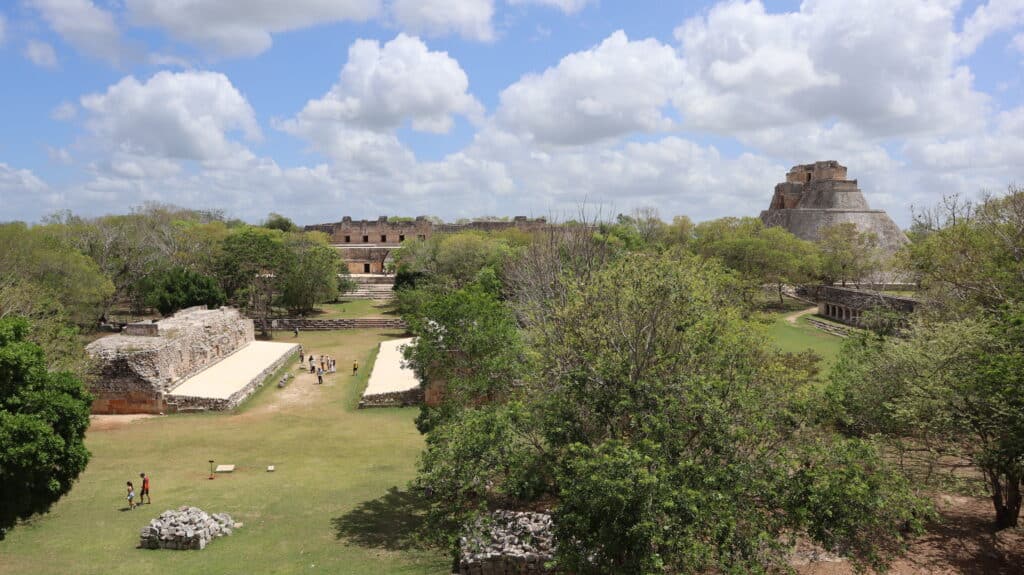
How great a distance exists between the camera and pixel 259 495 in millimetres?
12016

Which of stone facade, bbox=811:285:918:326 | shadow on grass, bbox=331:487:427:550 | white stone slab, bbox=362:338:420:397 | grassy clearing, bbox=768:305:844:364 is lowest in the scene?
shadow on grass, bbox=331:487:427:550

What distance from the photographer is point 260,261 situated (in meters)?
33.0

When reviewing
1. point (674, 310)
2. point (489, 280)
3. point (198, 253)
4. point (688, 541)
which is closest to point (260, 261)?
point (198, 253)

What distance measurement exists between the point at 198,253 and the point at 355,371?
17.8 metres

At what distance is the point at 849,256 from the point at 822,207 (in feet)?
41.0

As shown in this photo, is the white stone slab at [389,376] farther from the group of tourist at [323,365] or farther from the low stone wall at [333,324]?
the low stone wall at [333,324]

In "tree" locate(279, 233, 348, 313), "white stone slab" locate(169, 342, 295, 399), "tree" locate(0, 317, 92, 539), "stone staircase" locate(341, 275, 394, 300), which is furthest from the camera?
"stone staircase" locate(341, 275, 394, 300)

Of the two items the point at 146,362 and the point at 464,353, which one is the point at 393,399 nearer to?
the point at 146,362

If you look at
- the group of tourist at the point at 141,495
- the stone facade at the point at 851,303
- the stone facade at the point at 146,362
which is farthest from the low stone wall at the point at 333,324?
the stone facade at the point at 851,303

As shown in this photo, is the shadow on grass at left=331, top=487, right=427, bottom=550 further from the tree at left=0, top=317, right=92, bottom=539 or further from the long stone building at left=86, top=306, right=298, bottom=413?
the long stone building at left=86, top=306, right=298, bottom=413

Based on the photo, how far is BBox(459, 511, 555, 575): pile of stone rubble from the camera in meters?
8.18

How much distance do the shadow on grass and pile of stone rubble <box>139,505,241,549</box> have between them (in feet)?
6.36

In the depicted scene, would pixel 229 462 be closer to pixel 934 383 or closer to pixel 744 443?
pixel 744 443

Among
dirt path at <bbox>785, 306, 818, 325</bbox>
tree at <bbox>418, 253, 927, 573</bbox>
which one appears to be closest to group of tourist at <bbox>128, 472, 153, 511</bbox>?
tree at <bbox>418, 253, 927, 573</bbox>
